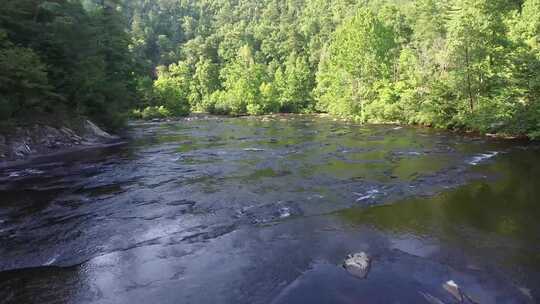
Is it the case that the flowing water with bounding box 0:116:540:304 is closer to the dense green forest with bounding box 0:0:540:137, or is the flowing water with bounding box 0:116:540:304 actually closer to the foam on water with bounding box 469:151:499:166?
the foam on water with bounding box 469:151:499:166

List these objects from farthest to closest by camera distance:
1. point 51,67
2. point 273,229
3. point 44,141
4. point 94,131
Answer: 1. point 94,131
2. point 51,67
3. point 44,141
4. point 273,229

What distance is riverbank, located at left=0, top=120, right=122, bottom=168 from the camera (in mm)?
24781

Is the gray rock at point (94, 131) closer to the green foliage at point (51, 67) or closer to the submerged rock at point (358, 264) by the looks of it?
the green foliage at point (51, 67)

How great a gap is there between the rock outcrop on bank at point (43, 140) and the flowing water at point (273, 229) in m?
4.25

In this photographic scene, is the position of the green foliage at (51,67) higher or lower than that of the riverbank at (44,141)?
higher

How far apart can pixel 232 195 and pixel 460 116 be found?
24.2m

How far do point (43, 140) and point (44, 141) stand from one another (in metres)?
0.11

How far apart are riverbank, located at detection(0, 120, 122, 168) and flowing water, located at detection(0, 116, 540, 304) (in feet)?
12.9

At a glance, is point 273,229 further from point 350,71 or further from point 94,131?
point 350,71

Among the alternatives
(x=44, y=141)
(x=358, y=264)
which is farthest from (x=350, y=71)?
(x=358, y=264)

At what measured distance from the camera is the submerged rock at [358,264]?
9.24 meters

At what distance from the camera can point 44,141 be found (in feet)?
A: 91.5

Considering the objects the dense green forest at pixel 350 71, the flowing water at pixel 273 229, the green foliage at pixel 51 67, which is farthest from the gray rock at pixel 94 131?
the flowing water at pixel 273 229

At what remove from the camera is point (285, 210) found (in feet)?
46.0
